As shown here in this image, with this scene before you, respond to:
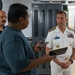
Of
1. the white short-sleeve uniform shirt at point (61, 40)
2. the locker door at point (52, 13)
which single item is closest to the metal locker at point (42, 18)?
the locker door at point (52, 13)

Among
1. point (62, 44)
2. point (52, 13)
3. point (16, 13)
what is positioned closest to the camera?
point (16, 13)

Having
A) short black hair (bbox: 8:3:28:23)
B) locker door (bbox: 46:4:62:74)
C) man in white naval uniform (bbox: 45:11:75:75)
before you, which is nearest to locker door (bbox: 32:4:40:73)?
locker door (bbox: 46:4:62:74)

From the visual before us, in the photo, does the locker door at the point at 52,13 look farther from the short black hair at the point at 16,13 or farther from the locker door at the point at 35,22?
the short black hair at the point at 16,13

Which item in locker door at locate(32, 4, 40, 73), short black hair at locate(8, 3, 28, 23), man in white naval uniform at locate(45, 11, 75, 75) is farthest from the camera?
locker door at locate(32, 4, 40, 73)

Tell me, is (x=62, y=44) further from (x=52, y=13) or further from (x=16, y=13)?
(x=52, y=13)

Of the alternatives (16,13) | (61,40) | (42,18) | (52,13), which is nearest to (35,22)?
(42,18)

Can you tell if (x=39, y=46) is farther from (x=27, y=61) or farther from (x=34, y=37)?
(x=34, y=37)

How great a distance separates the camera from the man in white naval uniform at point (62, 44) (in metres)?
2.50

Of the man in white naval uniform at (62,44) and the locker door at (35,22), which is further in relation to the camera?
the locker door at (35,22)

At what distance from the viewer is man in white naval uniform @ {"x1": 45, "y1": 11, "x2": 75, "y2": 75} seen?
8.19 ft

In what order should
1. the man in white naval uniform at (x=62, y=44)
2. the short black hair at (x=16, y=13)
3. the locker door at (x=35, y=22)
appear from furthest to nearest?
1. the locker door at (x=35, y=22)
2. the man in white naval uniform at (x=62, y=44)
3. the short black hair at (x=16, y=13)

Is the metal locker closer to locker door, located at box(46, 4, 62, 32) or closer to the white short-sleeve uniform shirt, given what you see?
locker door, located at box(46, 4, 62, 32)

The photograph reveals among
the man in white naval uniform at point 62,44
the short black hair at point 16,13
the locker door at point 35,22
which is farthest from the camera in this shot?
the locker door at point 35,22

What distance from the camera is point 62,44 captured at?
257 centimetres
